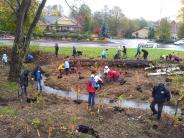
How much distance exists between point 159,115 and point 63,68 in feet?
43.3

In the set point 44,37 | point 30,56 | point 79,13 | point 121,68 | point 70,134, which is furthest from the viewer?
point 44,37

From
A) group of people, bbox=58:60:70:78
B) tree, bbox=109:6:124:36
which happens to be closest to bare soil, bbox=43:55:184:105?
group of people, bbox=58:60:70:78

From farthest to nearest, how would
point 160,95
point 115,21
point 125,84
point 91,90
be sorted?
1. point 115,21
2. point 125,84
3. point 91,90
4. point 160,95

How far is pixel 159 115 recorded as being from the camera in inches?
723

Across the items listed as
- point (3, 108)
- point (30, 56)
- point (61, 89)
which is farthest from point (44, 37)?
point (3, 108)

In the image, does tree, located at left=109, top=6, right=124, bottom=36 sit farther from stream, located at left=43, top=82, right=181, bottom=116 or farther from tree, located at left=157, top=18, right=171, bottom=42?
stream, located at left=43, top=82, right=181, bottom=116

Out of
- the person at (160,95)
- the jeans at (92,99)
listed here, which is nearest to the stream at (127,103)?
the jeans at (92,99)

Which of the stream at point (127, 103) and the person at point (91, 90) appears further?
the stream at point (127, 103)

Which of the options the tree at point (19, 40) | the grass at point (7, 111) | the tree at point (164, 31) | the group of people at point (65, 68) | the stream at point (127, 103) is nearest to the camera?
the grass at point (7, 111)

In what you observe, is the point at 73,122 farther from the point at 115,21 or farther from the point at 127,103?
the point at 115,21

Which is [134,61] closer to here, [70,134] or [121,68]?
[121,68]

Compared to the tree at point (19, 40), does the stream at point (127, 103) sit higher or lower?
lower

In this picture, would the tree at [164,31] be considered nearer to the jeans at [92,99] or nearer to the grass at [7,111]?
the jeans at [92,99]

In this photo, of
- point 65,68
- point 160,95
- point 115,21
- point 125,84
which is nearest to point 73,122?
point 160,95
